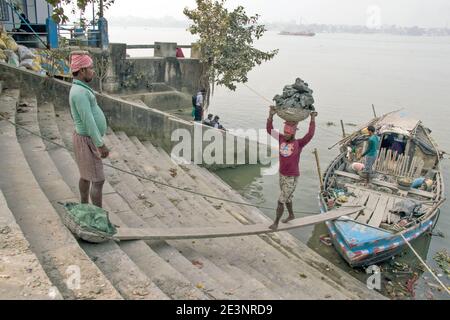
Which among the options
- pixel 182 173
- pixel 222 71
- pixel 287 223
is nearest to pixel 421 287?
pixel 287 223

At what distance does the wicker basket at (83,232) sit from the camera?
13.2ft

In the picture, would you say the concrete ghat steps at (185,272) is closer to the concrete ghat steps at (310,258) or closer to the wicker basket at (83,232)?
the wicker basket at (83,232)

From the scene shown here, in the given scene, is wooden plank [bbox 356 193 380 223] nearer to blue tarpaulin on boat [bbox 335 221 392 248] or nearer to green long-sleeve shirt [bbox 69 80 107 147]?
blue tarpaulin on boat [bbox 335 221 392 248]

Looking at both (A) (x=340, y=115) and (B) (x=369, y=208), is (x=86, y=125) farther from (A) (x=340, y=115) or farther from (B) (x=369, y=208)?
(A) (x=340, y=115)

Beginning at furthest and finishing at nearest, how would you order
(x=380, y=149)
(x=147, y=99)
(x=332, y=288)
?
(x=147, y=99) → (x=380, y=149) → (x=332, y=288)

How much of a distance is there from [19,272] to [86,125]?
5.36ft

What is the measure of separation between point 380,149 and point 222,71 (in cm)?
740

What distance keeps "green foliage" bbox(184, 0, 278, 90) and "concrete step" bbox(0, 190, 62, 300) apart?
512 inches

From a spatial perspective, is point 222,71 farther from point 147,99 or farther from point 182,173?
point 182,173

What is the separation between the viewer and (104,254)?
4.08 m

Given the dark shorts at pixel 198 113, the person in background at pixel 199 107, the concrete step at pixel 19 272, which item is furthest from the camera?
the dark shorts at pixel 198 113

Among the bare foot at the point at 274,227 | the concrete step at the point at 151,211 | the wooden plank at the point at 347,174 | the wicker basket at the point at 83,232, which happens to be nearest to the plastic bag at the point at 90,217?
the wicker basket at the point at 83,232

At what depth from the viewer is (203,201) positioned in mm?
8125

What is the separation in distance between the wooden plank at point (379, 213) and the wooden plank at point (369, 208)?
3.0 inches
